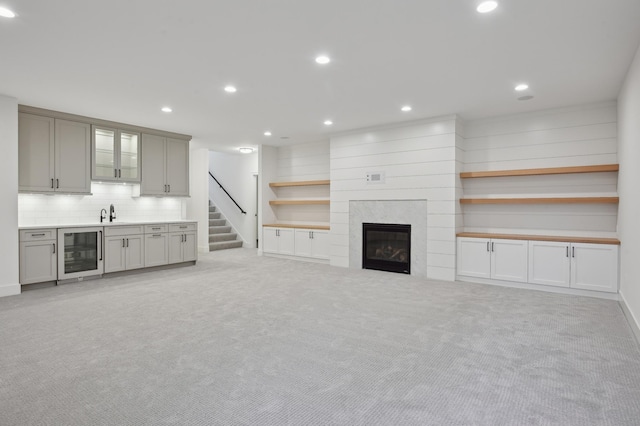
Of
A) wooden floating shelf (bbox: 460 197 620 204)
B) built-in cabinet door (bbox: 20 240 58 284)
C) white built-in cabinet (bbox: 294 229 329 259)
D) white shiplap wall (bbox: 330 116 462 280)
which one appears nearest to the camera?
wooden floating shelf (bbox: 460 197 620 204)

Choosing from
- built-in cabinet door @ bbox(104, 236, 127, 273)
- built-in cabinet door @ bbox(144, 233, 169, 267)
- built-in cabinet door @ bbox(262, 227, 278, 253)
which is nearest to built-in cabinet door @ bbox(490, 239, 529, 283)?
built-in cabinet door @ bbox(262, 227, 278, 253)

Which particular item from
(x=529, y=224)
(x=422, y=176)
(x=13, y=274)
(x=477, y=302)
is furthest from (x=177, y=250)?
(x=529, y=224)

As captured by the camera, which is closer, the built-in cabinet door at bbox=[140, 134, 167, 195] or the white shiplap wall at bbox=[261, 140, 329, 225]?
the built-in cabinet door at bbox=[140, 134, 167, 195]

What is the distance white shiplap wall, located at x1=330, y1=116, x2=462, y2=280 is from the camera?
6.02 metres

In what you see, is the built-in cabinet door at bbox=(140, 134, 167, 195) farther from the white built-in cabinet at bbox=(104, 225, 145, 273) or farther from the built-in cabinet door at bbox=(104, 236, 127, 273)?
the built-in cabinet door at bbox=(104, 236, 127, 273)

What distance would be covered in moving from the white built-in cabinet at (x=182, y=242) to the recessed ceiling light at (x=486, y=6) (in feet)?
20.0

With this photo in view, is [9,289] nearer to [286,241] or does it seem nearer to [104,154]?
[104,154]

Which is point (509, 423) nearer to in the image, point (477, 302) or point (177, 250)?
point (477, 302)

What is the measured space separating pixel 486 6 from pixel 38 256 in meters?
6.24

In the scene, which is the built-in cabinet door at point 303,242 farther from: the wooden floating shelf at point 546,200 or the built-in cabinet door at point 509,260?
the built-in cabinet door at point 509,260

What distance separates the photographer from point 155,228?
266 inches

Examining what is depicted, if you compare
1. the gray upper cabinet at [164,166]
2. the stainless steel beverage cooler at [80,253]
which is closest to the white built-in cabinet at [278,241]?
the gray upper cabinet at [164,166]

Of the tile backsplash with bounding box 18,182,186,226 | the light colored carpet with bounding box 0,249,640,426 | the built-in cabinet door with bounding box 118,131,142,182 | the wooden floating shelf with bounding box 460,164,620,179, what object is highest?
the built-in cabinet door with bounding box 118,131,142,182

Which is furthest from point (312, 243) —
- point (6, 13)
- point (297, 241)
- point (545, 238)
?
point (6, 13)
